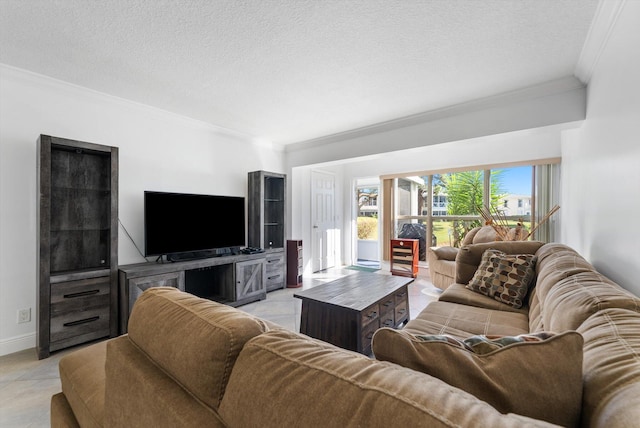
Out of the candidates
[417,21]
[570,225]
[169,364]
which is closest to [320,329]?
[169,364]

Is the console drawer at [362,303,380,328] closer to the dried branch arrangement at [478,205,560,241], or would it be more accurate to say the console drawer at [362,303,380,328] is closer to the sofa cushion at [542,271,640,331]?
the sofa cushion at [542,271,640,331]

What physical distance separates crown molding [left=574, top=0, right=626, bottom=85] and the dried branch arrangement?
1987 mm

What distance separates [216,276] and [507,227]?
14.2 ft

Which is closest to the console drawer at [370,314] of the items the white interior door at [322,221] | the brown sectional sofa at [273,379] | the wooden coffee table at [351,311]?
the wooden coffee table at [351,311]

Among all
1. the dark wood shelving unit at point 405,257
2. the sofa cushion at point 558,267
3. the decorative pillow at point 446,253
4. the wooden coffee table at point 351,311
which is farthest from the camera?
the dark wood shelving unit at point 405,257

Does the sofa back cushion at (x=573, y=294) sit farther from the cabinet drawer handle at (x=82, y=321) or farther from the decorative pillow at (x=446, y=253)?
the cabinet drawer handle at (x=82, y=321)

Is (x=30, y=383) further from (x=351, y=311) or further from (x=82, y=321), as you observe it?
(x=351, y=311)

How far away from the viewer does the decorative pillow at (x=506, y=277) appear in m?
2.17

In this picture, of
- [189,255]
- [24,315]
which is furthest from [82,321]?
[189,255]

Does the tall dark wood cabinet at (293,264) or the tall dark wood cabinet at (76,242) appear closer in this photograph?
the tall dark wood cabinet at (76,242)

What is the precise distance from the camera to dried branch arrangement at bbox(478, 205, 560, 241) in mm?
3820

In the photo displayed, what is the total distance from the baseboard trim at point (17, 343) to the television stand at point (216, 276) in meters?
0.88

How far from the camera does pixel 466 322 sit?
1843mm

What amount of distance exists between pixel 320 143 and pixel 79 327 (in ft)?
11.9
